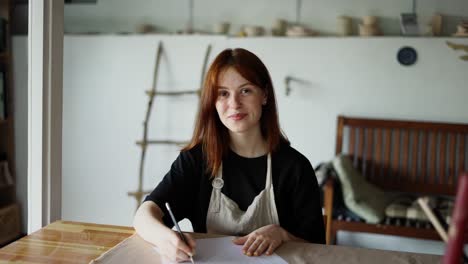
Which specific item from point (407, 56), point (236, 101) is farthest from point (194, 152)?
point (407, 56)

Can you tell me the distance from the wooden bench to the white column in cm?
252

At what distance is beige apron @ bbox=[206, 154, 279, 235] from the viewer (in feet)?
4.75

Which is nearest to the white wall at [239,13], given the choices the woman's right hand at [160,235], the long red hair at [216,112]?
the long red hair at [216,112]

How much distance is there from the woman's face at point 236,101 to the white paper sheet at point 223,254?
39 cm

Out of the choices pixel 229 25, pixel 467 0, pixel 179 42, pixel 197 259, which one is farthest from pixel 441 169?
pixel 197 259

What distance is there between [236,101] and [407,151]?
2486 millimetres

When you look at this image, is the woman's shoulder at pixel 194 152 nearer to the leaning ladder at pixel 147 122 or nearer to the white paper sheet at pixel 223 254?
the white paper sheet at pixel 223 254

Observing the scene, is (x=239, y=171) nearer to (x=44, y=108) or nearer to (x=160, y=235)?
(x=160, y=235)

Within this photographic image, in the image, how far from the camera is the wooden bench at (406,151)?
3500 mm

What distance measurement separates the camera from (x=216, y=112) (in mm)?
1559

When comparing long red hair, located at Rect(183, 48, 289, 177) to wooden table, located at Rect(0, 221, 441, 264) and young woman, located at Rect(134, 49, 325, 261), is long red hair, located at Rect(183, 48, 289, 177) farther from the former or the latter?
wooden table, located at Rect(0, 221, 441, 264)

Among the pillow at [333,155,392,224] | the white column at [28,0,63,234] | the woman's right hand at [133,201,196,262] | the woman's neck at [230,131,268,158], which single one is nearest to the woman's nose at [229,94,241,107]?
the woman's neck at [230,131,268,158]

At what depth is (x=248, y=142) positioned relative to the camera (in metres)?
1.57

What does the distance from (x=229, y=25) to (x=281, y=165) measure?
2.56m
